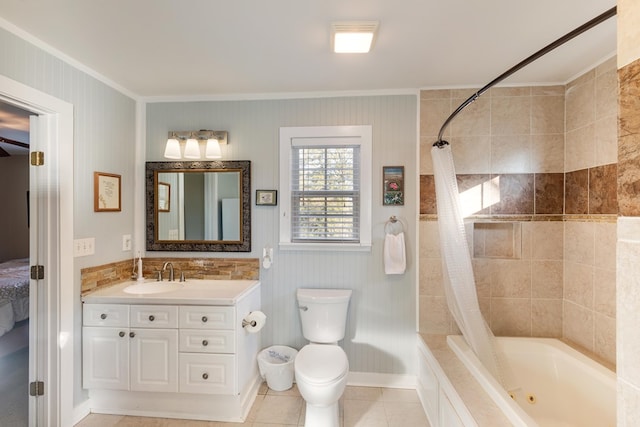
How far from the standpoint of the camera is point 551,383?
2.04m

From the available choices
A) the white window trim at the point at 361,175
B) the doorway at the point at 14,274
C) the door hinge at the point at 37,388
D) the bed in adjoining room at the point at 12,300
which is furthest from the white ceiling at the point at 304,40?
the bed in adjoining room at the point at 12,300

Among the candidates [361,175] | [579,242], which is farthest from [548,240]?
[361,175]

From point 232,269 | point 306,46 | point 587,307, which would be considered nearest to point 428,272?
point 587,307

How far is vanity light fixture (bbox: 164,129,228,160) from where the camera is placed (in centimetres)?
245

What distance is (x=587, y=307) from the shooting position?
2051 millimetres

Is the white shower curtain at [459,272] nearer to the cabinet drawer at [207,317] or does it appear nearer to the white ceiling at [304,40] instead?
the white ceiling at [304,40]

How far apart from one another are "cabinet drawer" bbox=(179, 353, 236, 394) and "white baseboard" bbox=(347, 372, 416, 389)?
1.00 metres

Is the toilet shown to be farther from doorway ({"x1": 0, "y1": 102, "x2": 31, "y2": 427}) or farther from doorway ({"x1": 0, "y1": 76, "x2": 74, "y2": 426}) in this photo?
doorway ({"x1": 0, "y1": 102, "x2": 31, "y2": 427})

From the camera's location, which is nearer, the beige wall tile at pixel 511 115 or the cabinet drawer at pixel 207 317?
the cabinet drawer at pixel 207 317

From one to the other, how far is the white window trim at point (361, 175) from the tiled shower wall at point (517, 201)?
0.44m

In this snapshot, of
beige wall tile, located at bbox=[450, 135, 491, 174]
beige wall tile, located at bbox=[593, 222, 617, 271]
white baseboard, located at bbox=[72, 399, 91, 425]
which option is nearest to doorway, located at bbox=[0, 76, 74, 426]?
white baseboard, located at bbox=[72, 399, 91, 425]

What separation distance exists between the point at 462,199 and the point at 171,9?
224 centimetres

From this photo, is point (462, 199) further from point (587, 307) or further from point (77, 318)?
point (77, 318)

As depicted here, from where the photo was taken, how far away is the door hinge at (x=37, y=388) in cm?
184
